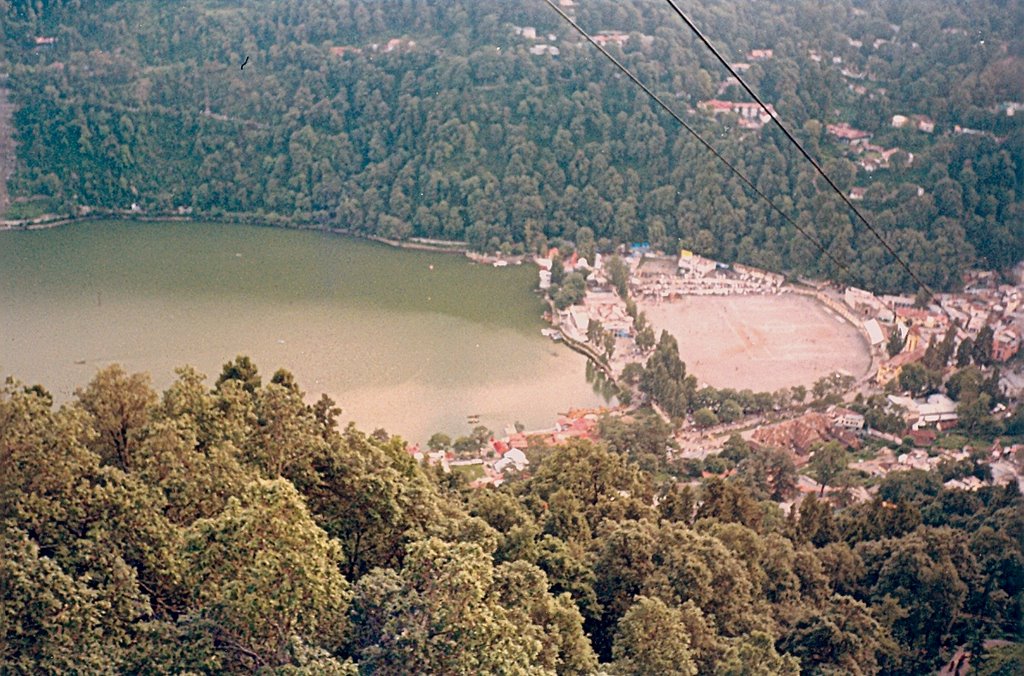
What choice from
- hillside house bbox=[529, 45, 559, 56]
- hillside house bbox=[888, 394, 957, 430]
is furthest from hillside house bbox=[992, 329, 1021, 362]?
hillside house bbox=[529, 45, 559, 56]

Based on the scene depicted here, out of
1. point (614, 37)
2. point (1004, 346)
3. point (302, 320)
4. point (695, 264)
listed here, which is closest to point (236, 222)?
point (302, 320)

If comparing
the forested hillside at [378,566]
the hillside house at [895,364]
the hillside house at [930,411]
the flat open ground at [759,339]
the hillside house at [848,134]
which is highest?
the forested hillside at [378,566]

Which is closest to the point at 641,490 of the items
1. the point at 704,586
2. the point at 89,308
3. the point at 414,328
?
the point at 704,586

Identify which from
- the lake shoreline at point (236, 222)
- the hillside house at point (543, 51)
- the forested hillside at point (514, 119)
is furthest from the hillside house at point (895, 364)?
the hillside house at point (543, 51)

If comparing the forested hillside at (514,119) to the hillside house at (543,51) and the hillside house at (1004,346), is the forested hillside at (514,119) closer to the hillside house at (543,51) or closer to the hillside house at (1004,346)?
the hillside house at (543,51)

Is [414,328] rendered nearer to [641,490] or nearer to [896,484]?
[896,484]

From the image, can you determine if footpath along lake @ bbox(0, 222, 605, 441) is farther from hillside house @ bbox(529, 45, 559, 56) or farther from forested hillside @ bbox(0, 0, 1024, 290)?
hillside house @ bbox(529, 45, 559, 56)

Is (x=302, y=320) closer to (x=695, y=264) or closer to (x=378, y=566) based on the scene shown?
(x=695, y=264)
